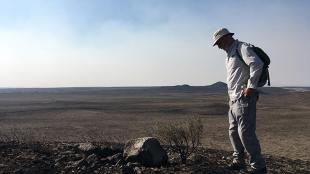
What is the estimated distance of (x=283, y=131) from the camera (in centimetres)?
2078

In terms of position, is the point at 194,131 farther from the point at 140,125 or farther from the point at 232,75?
the point at 140,125

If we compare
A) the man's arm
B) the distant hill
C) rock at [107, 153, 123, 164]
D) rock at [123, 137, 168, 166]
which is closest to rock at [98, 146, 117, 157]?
rock at [107, 153, 123, 164]

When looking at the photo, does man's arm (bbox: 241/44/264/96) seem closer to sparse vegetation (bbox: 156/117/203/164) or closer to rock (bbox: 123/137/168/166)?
rock (bbox: 123/137/168/166)

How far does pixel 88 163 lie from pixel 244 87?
2.51 meters

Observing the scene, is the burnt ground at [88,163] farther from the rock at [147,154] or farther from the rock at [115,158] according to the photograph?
the rock at [147,154]

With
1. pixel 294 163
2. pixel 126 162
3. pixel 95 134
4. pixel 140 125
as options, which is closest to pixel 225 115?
pixel 140 125

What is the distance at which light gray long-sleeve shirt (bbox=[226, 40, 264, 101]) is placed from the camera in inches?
233

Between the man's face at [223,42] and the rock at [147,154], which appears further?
the rock at [147,154]

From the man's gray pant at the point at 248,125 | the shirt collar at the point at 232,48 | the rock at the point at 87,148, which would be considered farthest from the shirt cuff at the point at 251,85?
the rock at the point at 87,148

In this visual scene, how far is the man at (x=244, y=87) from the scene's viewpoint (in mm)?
5938

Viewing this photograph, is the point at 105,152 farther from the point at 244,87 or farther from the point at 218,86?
the point at 218,86

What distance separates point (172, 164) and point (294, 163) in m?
2.57

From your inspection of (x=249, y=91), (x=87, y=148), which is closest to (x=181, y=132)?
(x=87, y=148)

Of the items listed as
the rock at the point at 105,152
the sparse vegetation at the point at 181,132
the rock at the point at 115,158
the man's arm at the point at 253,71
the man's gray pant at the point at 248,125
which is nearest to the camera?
the man's arm at the point at 253,71
